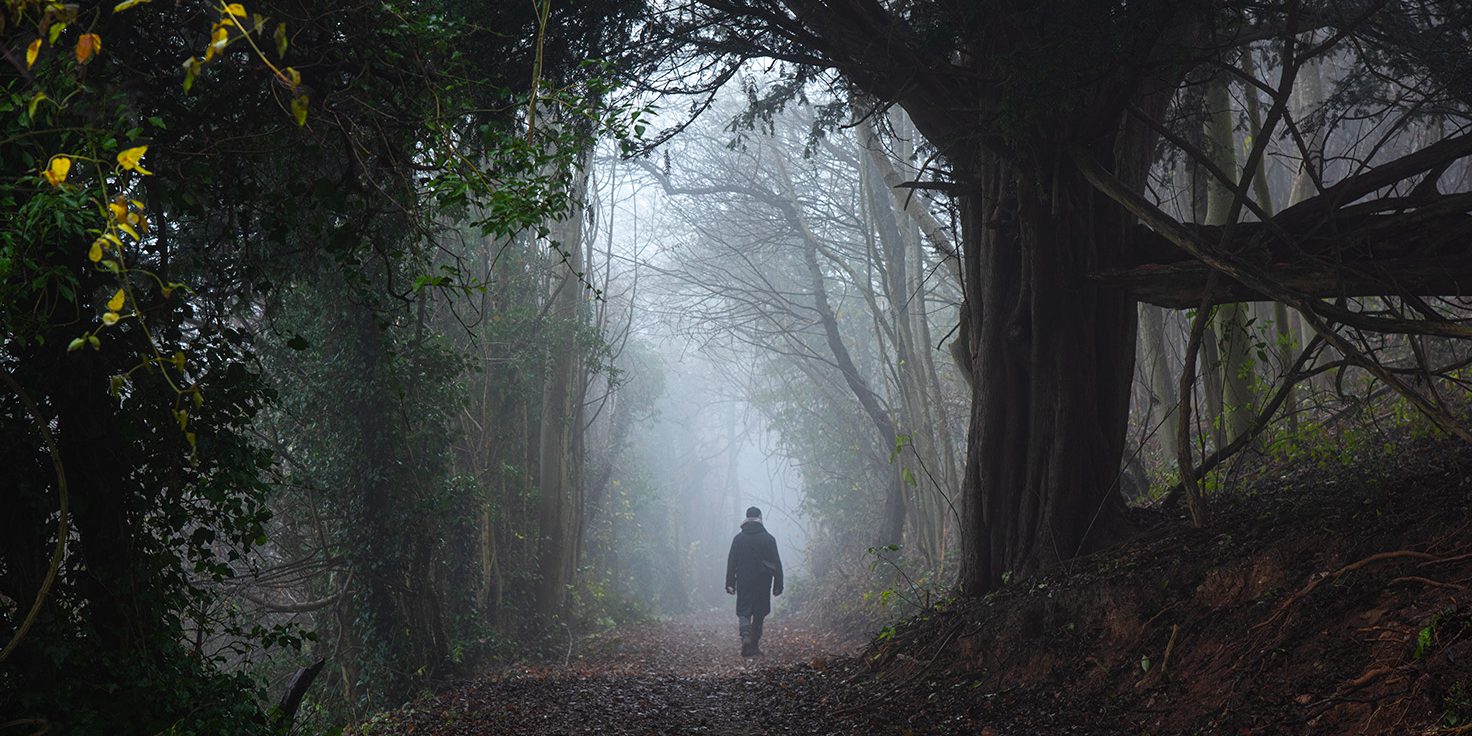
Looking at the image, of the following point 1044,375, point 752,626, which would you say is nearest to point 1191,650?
point 1044,375

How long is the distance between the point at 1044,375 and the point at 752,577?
8672mm

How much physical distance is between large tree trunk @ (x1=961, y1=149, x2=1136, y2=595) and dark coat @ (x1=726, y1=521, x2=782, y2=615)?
7523 millimetres

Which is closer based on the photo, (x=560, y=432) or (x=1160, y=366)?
(x=1160, y=366)

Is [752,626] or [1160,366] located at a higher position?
[1160,366]

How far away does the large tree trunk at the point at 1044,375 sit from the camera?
7.34m

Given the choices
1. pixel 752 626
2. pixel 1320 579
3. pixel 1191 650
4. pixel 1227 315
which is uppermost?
pixel 1227 315

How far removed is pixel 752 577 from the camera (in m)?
15.3

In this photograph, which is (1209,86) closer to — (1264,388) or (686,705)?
(1264,388)

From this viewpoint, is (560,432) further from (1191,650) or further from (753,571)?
(1191,650)

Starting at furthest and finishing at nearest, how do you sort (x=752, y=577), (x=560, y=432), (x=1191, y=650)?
(x=560, y=432) < (x=752, y=577) < (x=1191, y=650)

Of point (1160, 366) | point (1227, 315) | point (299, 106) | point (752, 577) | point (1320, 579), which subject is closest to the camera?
point (299, 106)

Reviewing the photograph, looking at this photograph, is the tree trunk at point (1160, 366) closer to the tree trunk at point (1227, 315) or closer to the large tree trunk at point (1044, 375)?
the tree trunk at point (1227, 315)

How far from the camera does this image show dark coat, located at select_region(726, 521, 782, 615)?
15281 millimetres

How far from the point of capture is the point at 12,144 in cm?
334
